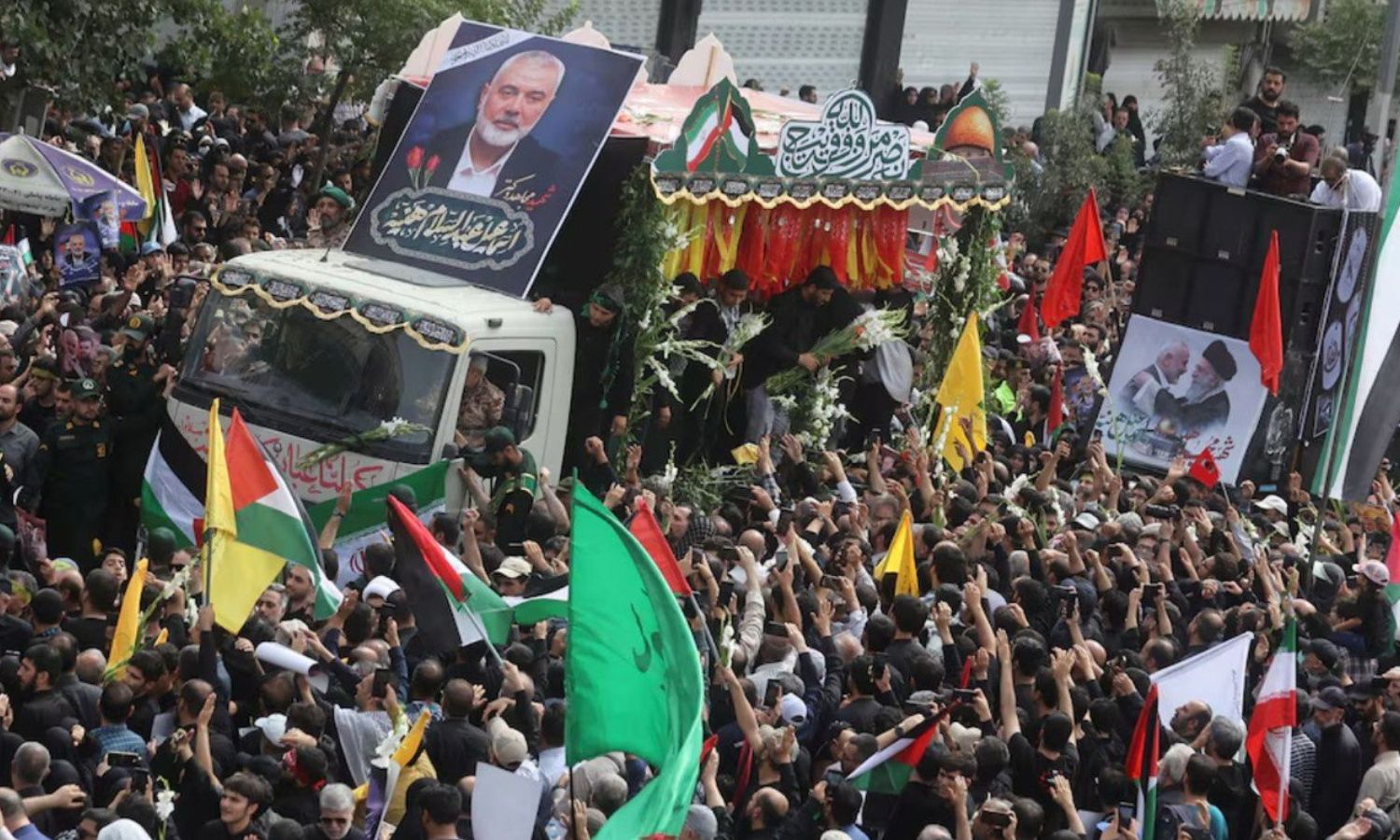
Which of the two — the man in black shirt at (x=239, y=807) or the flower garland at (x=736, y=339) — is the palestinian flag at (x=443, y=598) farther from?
the flower garland at (x=736, y=339)

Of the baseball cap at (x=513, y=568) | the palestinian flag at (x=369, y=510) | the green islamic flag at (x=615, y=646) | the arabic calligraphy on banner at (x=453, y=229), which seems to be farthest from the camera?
the arabic calligraphy on banner at (x=453, y=229)

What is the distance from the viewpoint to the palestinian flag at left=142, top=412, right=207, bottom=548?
14562mm

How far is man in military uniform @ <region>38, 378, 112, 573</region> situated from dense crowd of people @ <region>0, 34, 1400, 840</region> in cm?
2

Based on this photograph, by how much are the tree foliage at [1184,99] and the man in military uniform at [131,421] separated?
729 inches

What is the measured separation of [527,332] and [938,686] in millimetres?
4635

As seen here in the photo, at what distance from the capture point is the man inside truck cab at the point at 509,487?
15203mm

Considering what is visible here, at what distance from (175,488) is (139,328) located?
1731 millimetres

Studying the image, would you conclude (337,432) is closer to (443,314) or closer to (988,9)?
(443,314)

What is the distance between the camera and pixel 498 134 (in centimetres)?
1717

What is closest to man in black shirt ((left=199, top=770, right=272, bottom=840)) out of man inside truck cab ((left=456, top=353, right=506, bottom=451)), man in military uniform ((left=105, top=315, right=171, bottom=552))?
man inside truck cab ((left=456, top=353, right=506, bottom=451))

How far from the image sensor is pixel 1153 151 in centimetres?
3378

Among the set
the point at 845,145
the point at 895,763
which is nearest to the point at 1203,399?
the point at 845,145

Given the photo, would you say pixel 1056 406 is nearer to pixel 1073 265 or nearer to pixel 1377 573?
pixel 1073 265

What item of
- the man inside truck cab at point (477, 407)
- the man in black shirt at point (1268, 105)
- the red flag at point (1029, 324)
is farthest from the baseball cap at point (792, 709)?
the red flag at point (1029, 324)
